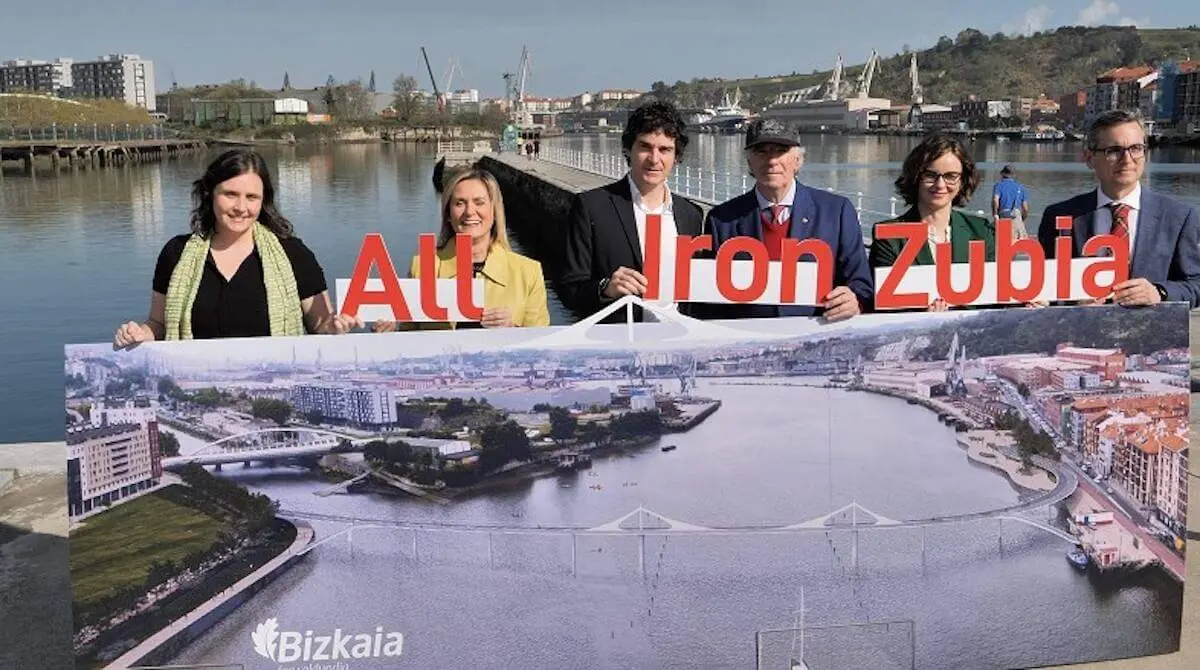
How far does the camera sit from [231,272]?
3.79m

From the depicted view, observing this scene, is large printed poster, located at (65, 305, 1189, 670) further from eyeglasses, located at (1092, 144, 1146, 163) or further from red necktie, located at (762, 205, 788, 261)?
eyeglasses, located at (1092, 144, 1146, 163)

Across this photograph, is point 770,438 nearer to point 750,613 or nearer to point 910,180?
point 750,613

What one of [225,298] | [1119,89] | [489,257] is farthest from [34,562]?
[1119,89]

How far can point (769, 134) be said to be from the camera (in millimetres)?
3854

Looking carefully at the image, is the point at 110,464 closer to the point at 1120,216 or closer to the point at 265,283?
the point at 265,283

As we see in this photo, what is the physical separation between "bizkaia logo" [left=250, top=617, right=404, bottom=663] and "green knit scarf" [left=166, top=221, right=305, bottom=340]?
3.44ft

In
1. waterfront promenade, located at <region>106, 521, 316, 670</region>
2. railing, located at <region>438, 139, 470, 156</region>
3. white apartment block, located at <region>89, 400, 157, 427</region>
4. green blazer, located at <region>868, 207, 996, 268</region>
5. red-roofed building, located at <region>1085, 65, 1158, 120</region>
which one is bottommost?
waterfront promenade, located at <region>106, 521, 316, 670</region>

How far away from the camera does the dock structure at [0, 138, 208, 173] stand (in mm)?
85562

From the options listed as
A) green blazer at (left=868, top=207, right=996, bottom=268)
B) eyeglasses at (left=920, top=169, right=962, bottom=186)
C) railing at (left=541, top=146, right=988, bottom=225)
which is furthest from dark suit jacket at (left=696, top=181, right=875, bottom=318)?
railing at (left=541, top=146, right=988, bottom=225)

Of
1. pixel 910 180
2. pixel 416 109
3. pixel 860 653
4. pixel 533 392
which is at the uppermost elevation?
pixel 416 109

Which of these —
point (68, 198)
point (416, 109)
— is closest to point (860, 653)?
point (68, 198)

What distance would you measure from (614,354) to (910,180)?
157cm

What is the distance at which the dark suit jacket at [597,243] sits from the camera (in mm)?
4086

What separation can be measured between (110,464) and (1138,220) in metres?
4.10
